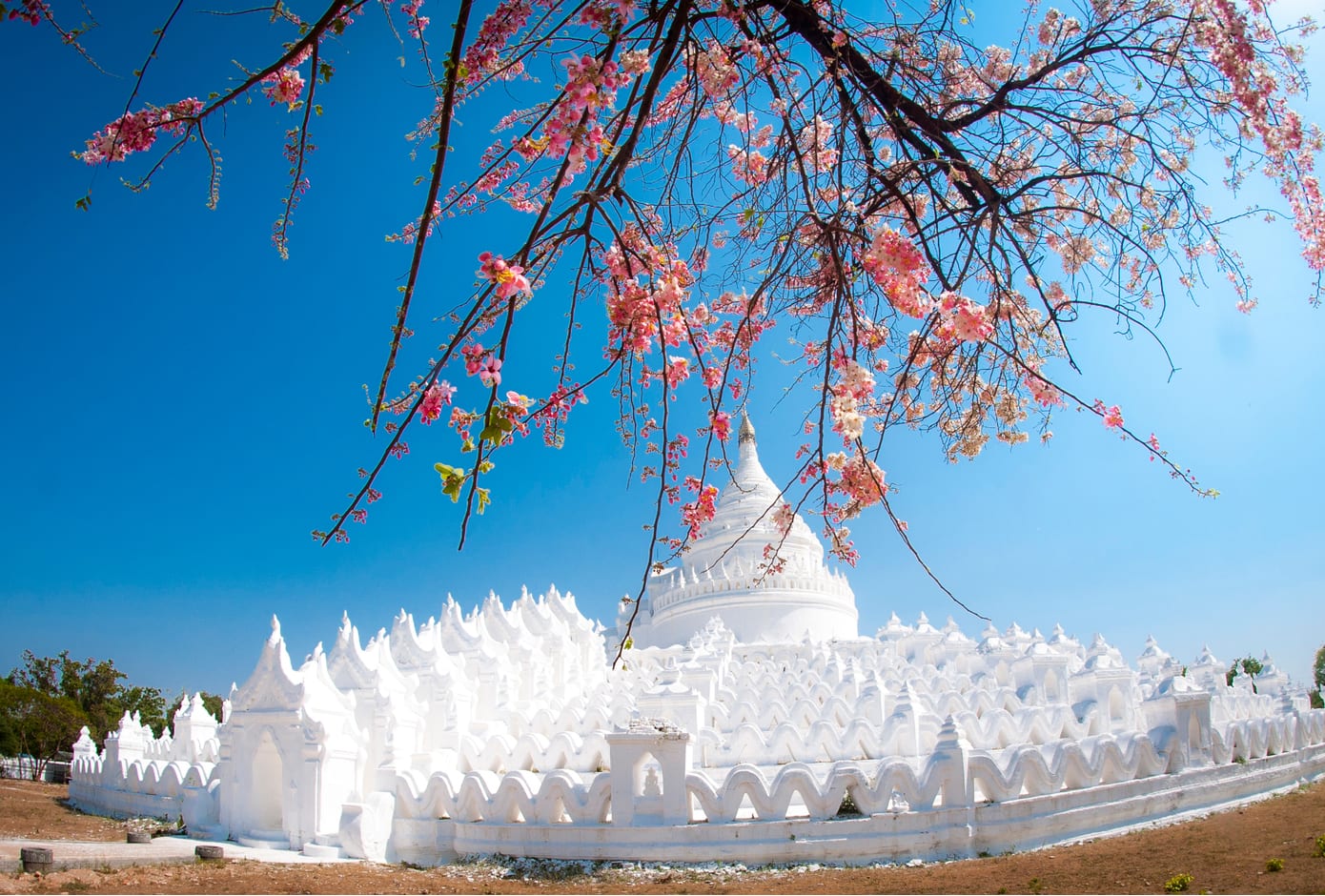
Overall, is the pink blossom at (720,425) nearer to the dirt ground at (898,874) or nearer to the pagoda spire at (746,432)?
the dirt ground at (898,874)

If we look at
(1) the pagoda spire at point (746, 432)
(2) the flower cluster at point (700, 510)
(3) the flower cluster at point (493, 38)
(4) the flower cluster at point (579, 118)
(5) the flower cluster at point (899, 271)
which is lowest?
(2) the flower cluster at point (700, 510)

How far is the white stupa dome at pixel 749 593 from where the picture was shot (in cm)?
3244

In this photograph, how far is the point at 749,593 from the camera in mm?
32781

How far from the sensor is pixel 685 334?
5.39 meters

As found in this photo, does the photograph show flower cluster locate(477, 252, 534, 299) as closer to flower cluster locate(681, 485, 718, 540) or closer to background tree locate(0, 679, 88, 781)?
flower cluster locate(681, 485, 718, 540)

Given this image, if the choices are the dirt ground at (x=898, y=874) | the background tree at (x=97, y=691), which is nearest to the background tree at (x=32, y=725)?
the background tree at (x=97, y=691)

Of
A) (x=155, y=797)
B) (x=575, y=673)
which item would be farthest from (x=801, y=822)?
(x=575, y=673)

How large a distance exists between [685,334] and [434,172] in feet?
7.00

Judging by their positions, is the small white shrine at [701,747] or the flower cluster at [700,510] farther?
the small white shrine at [701,747]

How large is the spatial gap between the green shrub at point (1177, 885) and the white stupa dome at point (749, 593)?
2180 cm

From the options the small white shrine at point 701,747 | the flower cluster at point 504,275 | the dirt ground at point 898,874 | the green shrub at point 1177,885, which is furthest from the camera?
the small white shrine at point 701,747

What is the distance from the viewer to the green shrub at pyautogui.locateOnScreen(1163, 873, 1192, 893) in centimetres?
728

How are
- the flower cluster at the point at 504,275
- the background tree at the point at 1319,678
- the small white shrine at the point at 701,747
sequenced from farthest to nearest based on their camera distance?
the background tree at the point at 1319,678
the small white shrine at the point at 701,747
the flower cluster at the point at 504,275

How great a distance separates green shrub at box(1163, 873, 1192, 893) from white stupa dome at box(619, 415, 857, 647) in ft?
71.5
